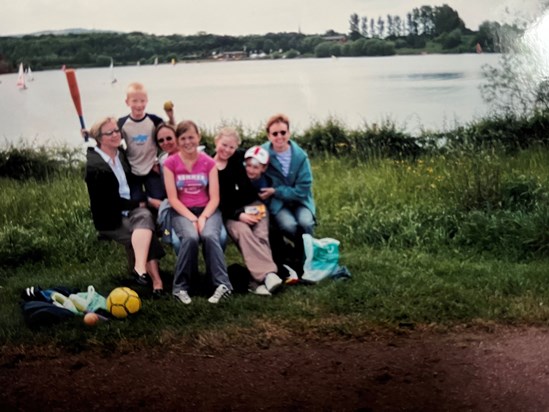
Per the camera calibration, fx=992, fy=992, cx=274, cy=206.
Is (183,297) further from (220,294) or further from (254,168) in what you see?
→ (254,168)

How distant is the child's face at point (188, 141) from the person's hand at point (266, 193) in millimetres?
431

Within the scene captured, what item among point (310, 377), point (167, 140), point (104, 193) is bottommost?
point (310, 377)

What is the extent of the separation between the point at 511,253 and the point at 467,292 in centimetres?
46

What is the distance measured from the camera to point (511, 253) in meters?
5.23

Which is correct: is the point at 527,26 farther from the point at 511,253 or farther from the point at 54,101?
the point at 54,101

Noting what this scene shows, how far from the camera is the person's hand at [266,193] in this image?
498 cm

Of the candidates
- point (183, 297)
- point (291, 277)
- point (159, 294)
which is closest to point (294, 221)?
point (291, 277)

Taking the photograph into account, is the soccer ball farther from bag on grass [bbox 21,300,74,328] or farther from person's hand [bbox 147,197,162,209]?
person's hand [bbox 147,197,162,209]

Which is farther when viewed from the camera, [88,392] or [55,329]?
[55,329]

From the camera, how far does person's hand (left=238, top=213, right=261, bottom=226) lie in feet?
16.4

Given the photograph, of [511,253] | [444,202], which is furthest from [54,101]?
[511,253]

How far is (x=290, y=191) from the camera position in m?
4.95

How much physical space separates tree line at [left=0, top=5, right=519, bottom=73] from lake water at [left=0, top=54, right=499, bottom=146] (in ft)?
0.13

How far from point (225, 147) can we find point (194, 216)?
1.28ft
